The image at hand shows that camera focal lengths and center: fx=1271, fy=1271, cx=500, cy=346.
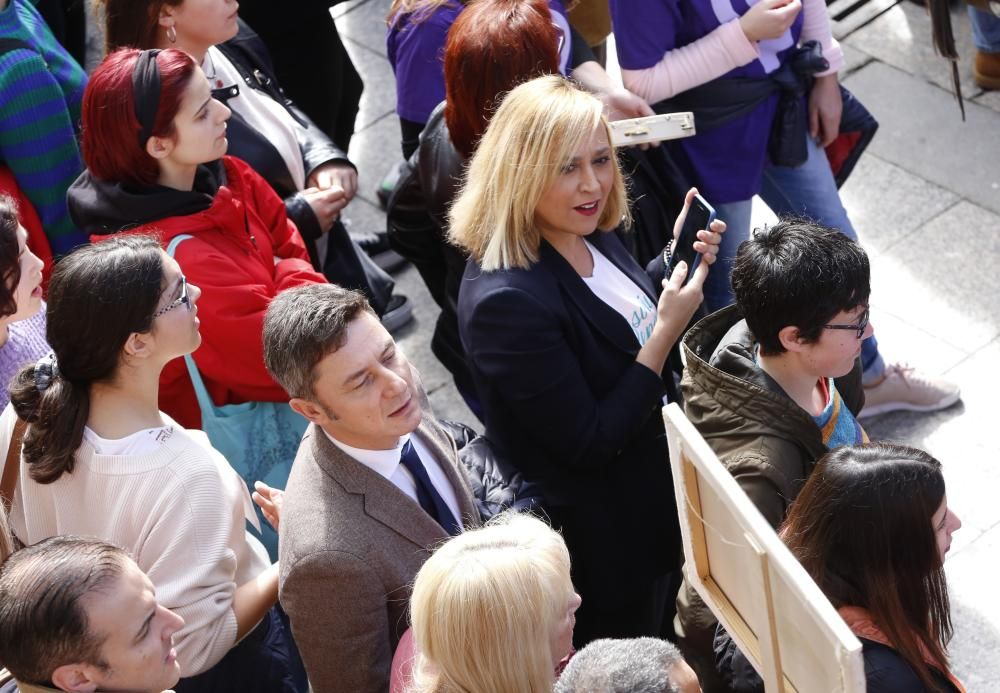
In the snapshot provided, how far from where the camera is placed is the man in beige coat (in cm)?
267

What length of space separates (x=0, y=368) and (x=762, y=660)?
6.55ft

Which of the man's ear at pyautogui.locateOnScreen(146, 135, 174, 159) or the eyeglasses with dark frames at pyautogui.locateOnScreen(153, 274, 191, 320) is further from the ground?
the man's ear at pyautogui.locateOnScreen(146, 135, 174, 159)

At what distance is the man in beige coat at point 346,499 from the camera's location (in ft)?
8.77

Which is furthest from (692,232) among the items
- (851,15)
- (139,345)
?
(851,15)

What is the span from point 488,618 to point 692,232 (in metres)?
1.55

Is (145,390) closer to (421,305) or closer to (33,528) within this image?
(33,528)

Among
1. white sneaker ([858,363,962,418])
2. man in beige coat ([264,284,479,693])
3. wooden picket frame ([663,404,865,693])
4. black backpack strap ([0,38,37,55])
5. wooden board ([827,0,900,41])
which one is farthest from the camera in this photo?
wooden board ([827,0,900,41])

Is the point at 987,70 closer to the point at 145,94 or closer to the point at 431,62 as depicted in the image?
the point at 431,62

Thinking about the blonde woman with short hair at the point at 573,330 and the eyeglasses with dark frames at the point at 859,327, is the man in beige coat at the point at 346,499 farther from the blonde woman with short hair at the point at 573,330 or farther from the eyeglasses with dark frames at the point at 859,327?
the eyeglasses with dark frames at the point at 859,327

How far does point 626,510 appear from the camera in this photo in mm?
3416

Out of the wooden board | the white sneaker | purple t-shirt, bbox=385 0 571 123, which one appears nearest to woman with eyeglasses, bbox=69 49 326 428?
purple t-shirt, bbox=385 0 571 123

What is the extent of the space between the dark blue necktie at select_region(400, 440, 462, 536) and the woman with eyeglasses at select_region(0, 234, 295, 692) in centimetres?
40

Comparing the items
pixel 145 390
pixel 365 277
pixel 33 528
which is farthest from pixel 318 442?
pixel 365 277

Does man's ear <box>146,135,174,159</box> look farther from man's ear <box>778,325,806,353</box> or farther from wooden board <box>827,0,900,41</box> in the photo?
wooden board <box>827,0,900,41</box>
